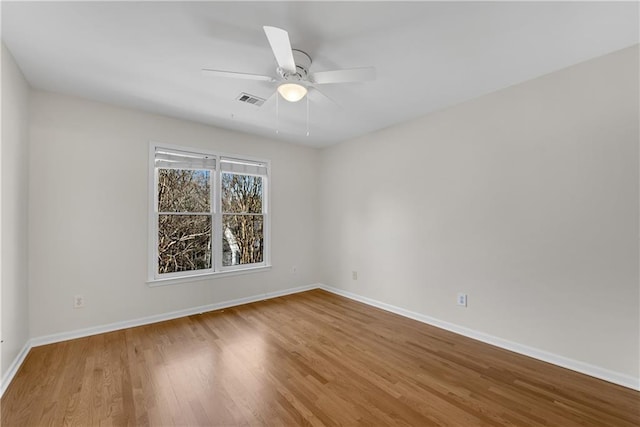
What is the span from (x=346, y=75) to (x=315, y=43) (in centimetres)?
36

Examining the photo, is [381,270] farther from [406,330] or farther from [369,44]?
[369,44]

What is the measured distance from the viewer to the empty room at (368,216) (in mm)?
1798

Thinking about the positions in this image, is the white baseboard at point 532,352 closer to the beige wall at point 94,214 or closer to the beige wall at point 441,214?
the beige wall at point 441,214

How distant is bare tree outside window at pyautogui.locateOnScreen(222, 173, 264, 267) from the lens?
4.02 metres

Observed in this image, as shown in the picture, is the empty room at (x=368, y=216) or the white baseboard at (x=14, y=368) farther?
the white baseboard at (x=14, y=368)

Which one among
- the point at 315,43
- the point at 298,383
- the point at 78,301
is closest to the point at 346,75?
the point at 315,43

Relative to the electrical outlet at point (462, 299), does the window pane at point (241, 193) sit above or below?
above

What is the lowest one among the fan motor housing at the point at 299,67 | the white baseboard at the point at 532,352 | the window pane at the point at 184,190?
the white baseboard at the point at 532,352

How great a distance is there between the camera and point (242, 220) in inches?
166

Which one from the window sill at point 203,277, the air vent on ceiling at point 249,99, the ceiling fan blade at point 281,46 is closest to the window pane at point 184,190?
the window sill at point 203,277

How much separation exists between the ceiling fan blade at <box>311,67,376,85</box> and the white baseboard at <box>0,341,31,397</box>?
Result: 3.24m

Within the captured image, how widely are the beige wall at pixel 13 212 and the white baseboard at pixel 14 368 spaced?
4cm

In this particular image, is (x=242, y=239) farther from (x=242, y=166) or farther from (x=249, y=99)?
(x=249, y=99)

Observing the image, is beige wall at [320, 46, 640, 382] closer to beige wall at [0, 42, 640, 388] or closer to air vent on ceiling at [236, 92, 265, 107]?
beige wall at [0, 42, 640, 388]
